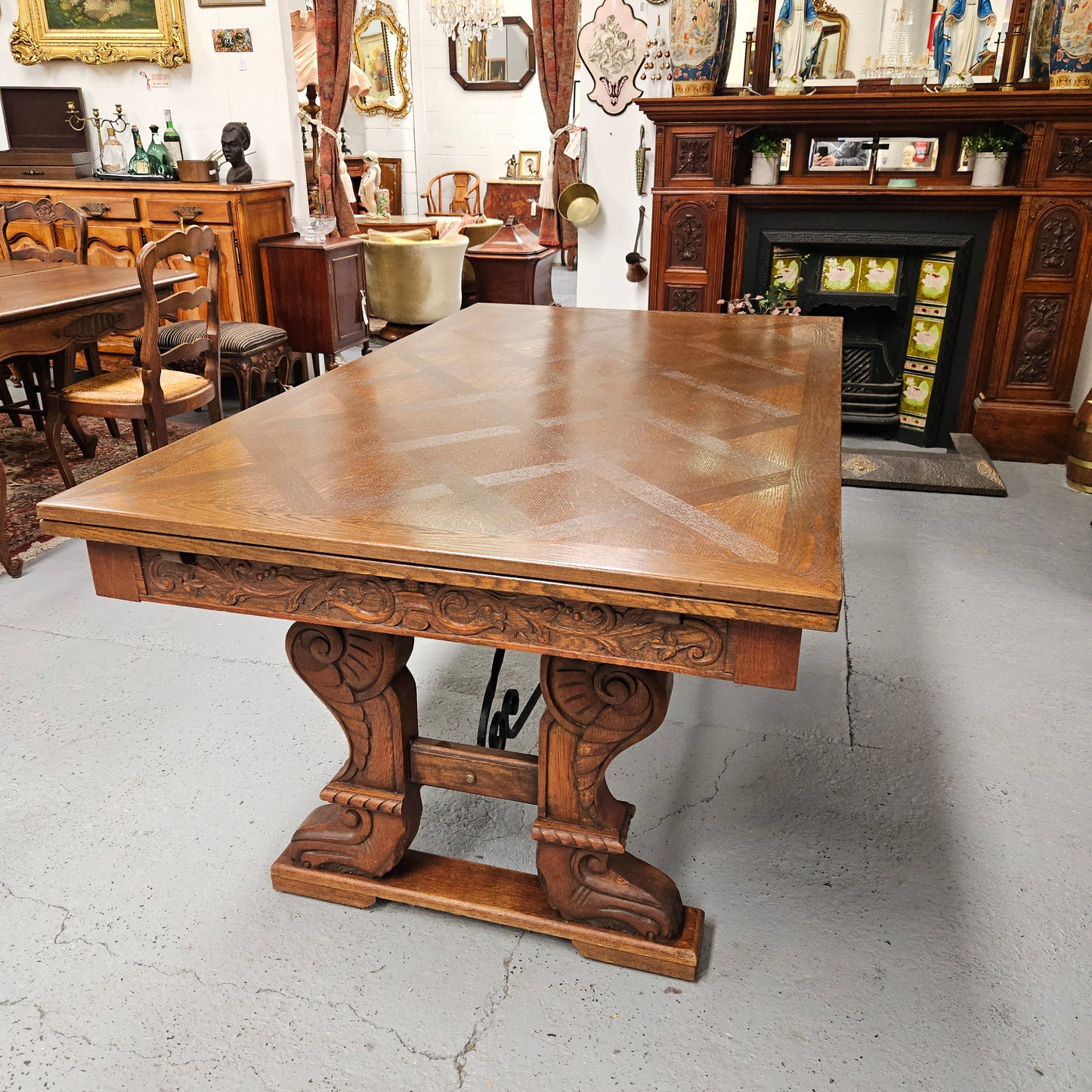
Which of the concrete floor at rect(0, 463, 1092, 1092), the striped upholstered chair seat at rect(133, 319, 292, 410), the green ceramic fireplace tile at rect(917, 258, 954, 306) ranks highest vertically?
the green ceramic fireplace tile at rect(917, 258, 954, 306)

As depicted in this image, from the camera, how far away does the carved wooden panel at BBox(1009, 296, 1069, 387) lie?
4.00 meters

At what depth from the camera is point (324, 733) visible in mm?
2186

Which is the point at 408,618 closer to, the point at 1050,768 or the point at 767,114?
the point at 1050,768

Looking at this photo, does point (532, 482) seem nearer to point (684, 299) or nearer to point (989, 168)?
point (684, 299)

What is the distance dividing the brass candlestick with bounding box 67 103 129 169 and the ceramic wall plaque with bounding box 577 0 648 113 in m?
2.80

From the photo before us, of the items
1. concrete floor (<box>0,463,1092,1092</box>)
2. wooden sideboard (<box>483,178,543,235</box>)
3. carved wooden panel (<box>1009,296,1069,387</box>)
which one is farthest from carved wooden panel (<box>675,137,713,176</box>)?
wooden sideboard (<box>483,178,543,235</box>)

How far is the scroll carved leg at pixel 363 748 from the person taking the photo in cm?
151

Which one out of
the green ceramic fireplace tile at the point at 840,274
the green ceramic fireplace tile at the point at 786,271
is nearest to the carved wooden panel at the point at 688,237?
the green ceramic fireplace tile at the point at 786,271

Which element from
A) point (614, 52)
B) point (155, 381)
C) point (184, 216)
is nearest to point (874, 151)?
point (614, 52)

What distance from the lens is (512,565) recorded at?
3.80 ft

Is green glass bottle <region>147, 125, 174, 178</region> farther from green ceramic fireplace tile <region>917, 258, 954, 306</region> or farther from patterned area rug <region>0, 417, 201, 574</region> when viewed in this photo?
green ceramic fireplace tile <region>917, 258, 954, 306</region>

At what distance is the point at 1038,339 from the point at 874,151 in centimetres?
112

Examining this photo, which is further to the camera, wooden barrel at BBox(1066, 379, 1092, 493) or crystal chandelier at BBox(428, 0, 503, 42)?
crystal chandelier at BBox(428, 0, 503, 42)

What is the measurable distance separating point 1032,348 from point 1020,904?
313 cm
